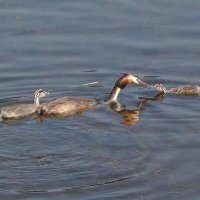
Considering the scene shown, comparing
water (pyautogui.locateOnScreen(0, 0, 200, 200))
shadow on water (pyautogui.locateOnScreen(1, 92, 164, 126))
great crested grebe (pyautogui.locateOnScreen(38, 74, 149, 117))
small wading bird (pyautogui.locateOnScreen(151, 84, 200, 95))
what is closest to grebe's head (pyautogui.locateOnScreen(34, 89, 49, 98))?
great crested grebe (pyautogui.locateOnScreen(38, 74, 149, 117))

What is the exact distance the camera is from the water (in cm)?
1117

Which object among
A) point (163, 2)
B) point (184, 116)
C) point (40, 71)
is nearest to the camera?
point (184, 116)

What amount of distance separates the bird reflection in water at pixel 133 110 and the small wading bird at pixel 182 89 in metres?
0.09

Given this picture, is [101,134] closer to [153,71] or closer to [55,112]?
[55,112]

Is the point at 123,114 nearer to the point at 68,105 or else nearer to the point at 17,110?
the point at 68,105

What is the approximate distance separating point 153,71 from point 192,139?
9.94ft

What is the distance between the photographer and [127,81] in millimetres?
14289

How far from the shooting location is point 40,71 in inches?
595

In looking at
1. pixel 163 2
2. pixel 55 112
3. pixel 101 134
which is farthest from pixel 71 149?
pixel 163 2

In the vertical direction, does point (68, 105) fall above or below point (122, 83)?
below

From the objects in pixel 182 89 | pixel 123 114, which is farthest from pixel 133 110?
pixel 182 89

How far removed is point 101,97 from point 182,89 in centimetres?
130

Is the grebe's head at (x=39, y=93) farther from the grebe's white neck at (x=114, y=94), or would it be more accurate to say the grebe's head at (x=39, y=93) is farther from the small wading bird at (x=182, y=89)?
the small wading bird at (x=182, y=89)

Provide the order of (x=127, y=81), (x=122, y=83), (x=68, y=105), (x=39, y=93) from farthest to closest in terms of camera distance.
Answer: (x=127, y=81) → (x=122, y=83) → (x=39, y=93) → (x=68, y=105)
